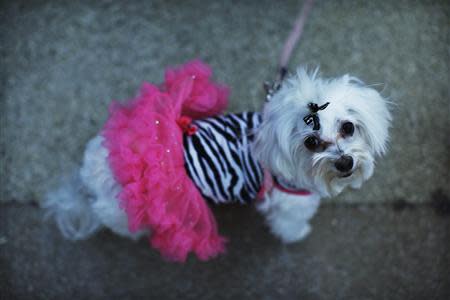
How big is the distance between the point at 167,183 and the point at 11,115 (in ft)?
4.14

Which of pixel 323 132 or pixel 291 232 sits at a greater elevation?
pixel 323 132

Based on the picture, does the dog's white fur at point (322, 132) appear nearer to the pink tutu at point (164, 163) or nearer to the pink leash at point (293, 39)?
the pink tutu at point (164, 163)

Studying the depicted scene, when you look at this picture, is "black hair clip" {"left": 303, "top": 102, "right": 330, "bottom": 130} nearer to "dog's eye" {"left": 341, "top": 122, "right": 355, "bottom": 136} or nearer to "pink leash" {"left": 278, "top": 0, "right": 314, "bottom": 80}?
"dog's eye" {"left": 341, "top": 122, "right": 355, "bottom": 136}

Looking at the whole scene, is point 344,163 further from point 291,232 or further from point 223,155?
point 291,232

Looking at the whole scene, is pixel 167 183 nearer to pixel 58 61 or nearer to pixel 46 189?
pixel 46 189

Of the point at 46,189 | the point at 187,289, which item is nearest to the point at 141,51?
the point at 46,189

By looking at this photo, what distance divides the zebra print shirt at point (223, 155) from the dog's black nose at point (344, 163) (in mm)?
349

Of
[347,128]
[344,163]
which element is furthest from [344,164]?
[347,128]

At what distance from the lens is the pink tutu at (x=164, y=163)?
4.81ft

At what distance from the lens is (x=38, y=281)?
2.04m

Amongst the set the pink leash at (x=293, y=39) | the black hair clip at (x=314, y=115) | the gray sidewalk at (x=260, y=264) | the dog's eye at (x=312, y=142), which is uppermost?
the pink leash at (x=293, y=39)

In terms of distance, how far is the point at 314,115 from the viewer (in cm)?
128

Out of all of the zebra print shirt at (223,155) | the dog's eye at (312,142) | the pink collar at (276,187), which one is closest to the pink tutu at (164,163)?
the zebra print shirt at (223,155)

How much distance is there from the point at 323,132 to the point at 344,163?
124mm
